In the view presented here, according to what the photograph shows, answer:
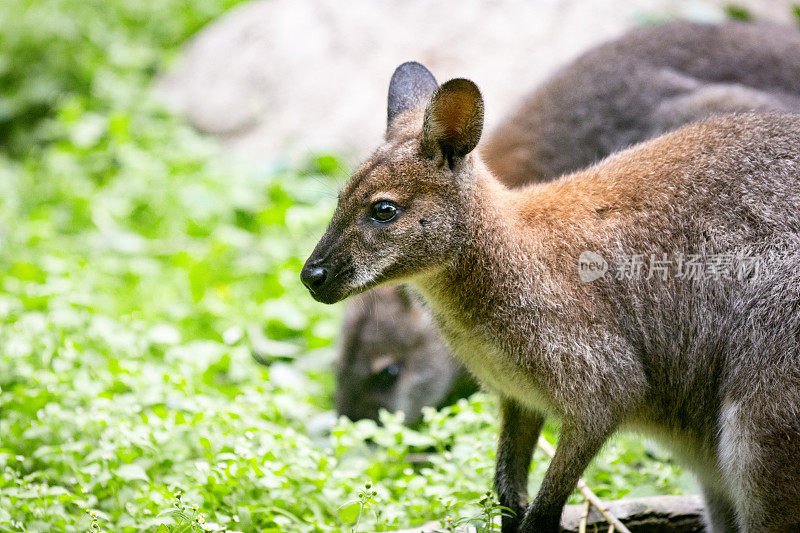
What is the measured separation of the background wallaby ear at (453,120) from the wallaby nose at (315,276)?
627mm

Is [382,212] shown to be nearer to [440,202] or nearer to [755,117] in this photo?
[440,202]

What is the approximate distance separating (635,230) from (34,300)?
12.2 ft

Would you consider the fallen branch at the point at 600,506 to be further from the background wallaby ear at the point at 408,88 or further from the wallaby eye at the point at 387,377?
the wallaby eye at the point at 387,377

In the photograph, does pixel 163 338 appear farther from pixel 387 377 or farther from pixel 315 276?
pixel 315 276

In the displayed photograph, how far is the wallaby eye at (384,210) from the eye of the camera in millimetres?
3561

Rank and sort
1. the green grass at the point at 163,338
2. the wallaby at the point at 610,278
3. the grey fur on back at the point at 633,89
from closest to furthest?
1. the wallaby at the point at 610,278
2. the green grass at the point at 163,338
3. the grey fur on back at the point at 633,89

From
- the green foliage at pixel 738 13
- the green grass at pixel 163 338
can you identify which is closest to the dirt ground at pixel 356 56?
the green foliage at pixel 738 13

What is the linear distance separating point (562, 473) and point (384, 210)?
1.22 metres

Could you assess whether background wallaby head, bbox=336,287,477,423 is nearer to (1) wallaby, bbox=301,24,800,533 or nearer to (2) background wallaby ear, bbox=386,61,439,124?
(2) background wallaby ear, bbox=386,61,439,124

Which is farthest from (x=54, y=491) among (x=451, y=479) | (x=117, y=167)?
(x=117, y=167)

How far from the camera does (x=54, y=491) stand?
3480 millimetres

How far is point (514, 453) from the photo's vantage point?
387 cm

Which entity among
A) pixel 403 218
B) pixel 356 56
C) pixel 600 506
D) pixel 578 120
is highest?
pixel 403 218

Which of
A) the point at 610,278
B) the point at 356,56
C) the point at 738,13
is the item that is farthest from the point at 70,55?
the point at 610,278
